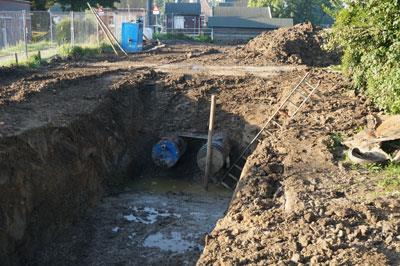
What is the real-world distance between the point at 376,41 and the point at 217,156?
222 inches

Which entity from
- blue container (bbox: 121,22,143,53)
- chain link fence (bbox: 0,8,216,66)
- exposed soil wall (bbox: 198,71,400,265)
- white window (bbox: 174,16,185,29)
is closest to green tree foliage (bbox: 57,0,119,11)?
chain link fence (bbox: 0,8,216,66)

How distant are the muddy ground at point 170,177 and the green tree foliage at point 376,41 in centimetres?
105

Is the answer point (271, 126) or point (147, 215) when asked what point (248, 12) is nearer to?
point (271, 126)

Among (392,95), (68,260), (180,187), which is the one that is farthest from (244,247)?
(180,187)

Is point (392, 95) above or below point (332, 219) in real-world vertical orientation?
above

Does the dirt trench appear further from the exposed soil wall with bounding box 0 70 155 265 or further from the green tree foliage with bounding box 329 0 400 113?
the green tree foliage with bounding box 329 0 400 113

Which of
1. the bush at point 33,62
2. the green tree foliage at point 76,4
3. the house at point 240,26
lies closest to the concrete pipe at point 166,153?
the bush at point 33,62

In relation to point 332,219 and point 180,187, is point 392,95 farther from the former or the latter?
point 180,187

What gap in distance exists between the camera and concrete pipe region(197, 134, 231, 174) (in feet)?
49.6

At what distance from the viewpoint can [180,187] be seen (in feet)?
51.1

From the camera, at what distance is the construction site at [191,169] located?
766 cm

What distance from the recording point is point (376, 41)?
11.9 m

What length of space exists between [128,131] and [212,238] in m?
8.98

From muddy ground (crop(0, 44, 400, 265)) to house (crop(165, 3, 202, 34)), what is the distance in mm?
47157
